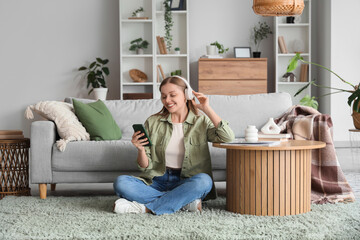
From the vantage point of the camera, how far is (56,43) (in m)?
6.89

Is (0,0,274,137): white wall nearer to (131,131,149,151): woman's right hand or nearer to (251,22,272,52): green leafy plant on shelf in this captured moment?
(251,22,272,52): green leafy plant on shelf

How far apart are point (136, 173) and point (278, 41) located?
4.03m

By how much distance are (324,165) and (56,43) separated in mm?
4861

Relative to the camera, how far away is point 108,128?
Result: 3650mm

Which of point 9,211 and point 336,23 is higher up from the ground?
point 336,23

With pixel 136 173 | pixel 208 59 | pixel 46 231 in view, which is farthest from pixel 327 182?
pixel 208 59

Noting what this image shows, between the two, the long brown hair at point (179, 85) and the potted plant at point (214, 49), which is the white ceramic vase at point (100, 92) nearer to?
the potted plant at point (214, 49)

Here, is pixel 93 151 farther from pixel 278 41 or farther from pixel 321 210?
pixel 278 41

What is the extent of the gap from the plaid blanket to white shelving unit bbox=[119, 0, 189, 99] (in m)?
3.52

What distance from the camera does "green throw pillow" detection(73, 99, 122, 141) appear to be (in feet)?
11.8

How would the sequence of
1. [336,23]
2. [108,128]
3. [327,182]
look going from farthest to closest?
[336,23]
[108,128]
[327,182]

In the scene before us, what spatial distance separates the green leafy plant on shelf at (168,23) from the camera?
6.55 m

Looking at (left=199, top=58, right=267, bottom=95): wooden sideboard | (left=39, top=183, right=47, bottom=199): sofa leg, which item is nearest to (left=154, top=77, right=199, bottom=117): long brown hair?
(left=39, top=183, right=47, bottom=199): sofa leg

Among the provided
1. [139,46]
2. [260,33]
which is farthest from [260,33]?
[139,46]
